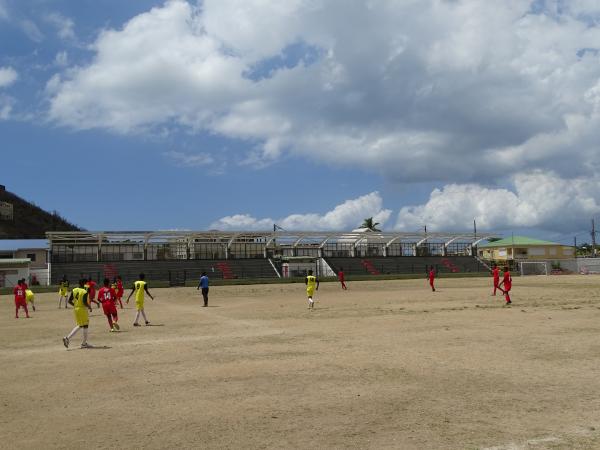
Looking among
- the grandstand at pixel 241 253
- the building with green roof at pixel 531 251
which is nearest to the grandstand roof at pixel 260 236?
the grandstand at pixel 241 253

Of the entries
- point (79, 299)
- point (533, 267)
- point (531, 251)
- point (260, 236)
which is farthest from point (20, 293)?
point (531, 251)

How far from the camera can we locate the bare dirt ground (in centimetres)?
577

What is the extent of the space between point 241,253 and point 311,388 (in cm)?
5854

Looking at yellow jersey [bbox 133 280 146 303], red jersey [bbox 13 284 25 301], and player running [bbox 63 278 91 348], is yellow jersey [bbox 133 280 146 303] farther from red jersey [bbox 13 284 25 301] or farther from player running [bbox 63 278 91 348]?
red jersey [bbox 13 284 25 301]

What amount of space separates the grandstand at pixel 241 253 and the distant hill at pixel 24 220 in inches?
1313

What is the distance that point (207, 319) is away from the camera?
18.6m

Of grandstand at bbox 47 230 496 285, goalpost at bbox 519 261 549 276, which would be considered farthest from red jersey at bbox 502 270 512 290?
goalpost at bbox 519 261 549 276

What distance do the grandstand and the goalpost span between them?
5493 mm

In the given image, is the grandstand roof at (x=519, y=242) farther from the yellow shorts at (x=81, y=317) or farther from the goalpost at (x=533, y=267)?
the yellow shorts at (x=81, y=317)

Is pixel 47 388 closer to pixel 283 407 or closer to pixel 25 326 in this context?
pixel 283 407

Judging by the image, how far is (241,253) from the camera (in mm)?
65875

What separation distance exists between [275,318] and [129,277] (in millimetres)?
39190

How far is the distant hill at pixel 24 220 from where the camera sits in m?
88.2

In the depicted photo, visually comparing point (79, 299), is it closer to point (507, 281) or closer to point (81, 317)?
point (81, 317)
